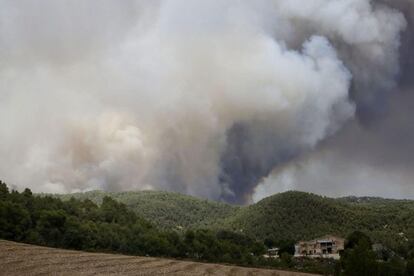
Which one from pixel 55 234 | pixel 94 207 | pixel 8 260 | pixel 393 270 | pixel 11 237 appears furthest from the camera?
pixel 94 207

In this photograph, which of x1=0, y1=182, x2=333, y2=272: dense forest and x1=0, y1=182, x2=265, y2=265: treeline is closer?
x1=0, y1=182, x2=333, y2=272: dense forest

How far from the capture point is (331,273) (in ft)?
324

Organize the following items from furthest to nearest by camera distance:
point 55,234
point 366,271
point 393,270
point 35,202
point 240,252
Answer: point 35,202 → point 240,252 → point 55,234 → point 393,270 → point 366,271

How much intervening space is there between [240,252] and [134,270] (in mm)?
86637

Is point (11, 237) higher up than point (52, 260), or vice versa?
point (11, 237)

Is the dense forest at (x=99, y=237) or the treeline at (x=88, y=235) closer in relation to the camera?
the dense forest at (x=99, y=237)

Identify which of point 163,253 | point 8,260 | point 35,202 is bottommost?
point 8,260

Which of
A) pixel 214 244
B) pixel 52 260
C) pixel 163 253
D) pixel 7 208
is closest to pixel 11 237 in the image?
pixel 7 208

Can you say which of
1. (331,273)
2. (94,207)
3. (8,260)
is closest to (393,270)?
(331,273)

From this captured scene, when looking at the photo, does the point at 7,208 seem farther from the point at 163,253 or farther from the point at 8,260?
the point at 8,260

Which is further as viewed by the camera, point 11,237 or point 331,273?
point 11,237

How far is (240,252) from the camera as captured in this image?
145000 mm

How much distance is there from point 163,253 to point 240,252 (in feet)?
76.9

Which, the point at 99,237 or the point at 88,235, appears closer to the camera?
the point at 88,235
